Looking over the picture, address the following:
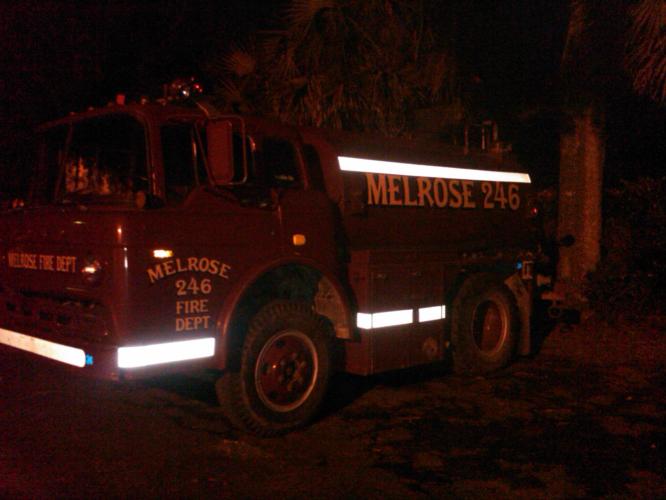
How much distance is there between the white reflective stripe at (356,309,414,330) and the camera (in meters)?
6.91

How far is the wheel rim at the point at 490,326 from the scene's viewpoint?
8602 mm

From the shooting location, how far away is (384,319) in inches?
278

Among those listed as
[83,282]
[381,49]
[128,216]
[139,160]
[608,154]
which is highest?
[381,49]

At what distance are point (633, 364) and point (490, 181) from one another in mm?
2698

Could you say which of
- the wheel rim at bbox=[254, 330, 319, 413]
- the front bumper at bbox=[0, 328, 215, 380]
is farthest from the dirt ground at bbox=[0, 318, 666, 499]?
the front bumper at bbox=[0, 328, 215, 380]

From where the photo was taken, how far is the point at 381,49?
11.2m

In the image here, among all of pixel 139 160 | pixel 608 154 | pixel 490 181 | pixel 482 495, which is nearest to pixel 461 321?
pixel 490 181

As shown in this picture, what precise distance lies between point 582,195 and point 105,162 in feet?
24.5

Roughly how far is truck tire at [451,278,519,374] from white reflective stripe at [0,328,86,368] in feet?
13.7

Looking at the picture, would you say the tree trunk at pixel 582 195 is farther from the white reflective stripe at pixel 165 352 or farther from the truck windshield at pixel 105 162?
the truck windshield at pixel 105 162

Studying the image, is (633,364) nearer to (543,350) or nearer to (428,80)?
(543,350)

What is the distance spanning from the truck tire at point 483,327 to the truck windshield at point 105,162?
3894 mm

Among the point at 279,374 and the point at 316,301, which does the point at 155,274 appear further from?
the point at 316,301

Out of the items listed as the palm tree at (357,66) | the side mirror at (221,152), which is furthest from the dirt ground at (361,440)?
the palm tree at (357,66)
